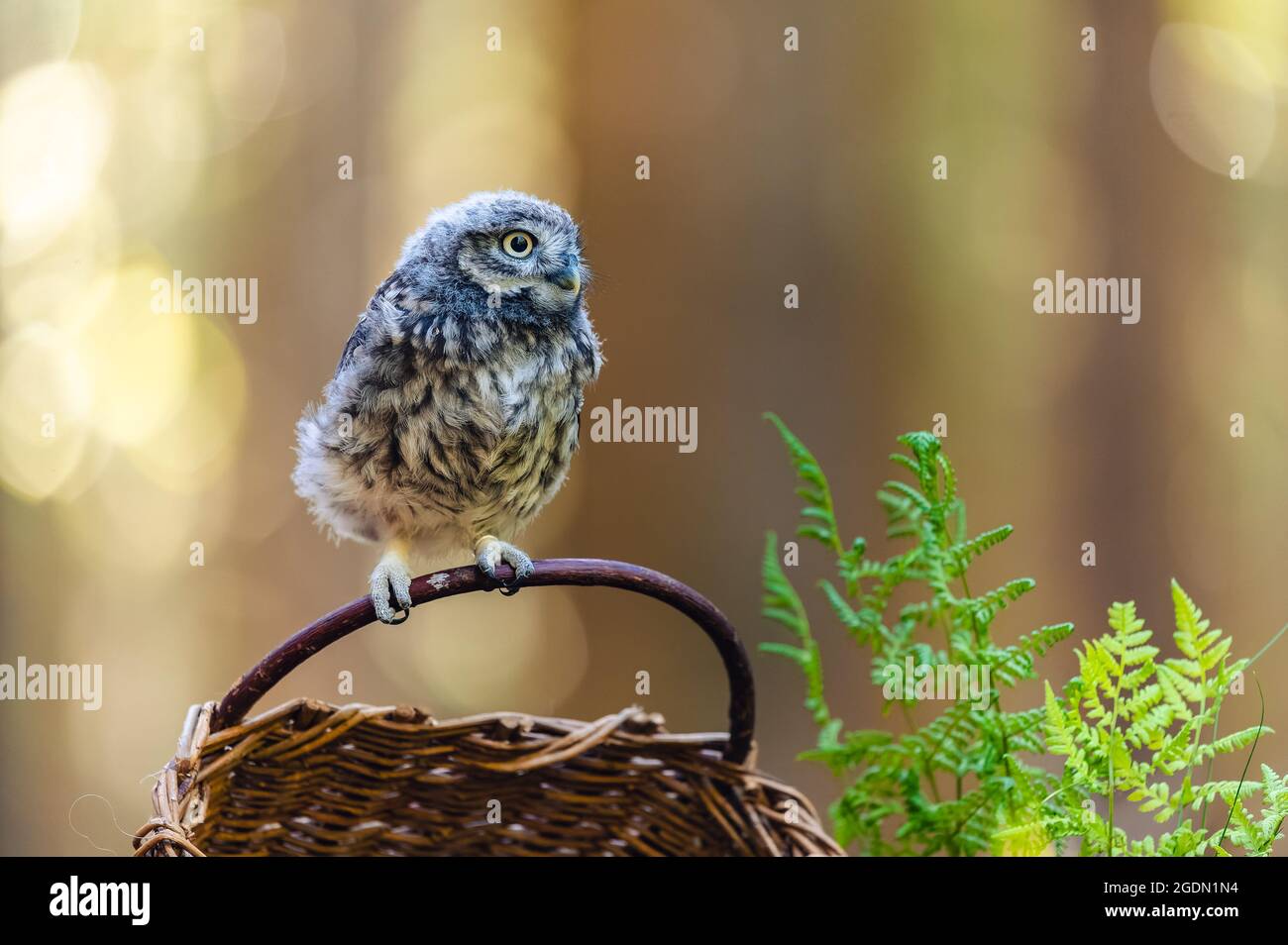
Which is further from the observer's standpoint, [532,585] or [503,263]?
[503,263]

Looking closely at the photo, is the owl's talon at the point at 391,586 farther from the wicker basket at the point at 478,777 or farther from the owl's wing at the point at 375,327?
the owl's wing at the point at 375,327

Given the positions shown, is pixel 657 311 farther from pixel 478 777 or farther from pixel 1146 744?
pixel 1146 744

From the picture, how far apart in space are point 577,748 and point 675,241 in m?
1.53

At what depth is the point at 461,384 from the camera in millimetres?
1368

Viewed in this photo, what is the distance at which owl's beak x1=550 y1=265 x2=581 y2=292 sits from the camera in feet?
4.70

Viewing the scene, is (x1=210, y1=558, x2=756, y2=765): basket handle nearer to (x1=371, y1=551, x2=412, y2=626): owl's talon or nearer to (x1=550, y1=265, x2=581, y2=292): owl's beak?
(x1=371, y1=551, x2=412, y2=626): owl's talon

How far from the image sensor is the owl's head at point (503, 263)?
1.42m

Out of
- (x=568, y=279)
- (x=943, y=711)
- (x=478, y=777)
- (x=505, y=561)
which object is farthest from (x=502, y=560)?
(x=943, y=711)

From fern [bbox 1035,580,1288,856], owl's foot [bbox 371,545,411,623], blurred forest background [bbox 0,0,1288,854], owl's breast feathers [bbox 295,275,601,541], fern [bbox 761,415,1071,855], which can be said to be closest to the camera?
fern [bbox 1035,580,1288,856]

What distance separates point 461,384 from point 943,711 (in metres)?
0.82

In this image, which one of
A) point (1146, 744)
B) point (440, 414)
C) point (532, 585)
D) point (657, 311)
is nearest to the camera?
point (1146, 744)

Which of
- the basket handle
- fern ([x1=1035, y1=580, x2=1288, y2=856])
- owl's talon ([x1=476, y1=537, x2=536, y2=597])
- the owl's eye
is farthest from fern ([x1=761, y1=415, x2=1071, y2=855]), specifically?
the owl's eye

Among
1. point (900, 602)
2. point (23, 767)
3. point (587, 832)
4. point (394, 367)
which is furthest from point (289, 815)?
point (900, 602)

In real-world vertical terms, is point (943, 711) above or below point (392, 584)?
below
